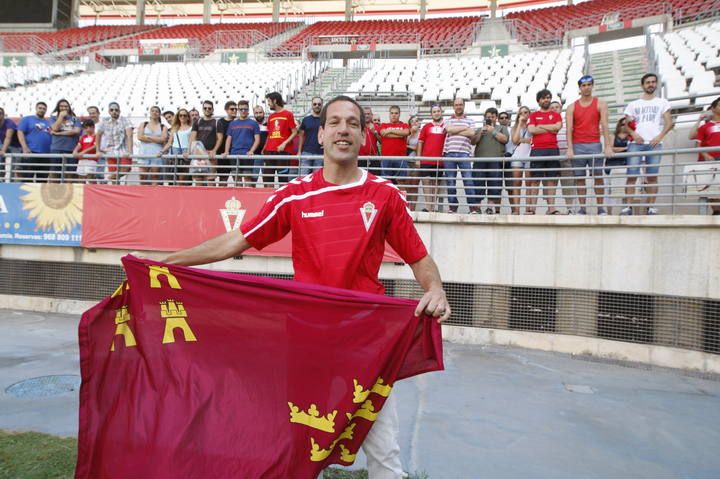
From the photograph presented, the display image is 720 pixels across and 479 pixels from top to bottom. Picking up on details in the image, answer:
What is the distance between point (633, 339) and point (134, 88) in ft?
78.5

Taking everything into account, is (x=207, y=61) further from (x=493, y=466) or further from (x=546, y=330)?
(x=493, y=466)

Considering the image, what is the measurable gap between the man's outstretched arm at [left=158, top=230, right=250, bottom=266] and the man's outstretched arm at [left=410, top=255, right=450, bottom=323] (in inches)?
36.5

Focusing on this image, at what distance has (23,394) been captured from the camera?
4.88 m

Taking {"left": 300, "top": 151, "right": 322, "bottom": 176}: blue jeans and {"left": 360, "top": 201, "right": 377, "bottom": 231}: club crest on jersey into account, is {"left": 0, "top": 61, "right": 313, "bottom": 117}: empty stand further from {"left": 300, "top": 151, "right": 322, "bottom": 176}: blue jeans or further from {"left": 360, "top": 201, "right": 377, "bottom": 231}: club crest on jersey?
{"left": 360, "top": 201, "right": 377, "bottom": 231}: club crest on jersey

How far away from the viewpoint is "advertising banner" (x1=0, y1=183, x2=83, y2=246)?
30.8 feet

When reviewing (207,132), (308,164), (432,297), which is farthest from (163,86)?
(432,297)

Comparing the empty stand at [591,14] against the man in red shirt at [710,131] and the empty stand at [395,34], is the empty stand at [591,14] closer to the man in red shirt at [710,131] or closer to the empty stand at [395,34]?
the empty stand at [395,34]

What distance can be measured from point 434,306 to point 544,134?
6589mm

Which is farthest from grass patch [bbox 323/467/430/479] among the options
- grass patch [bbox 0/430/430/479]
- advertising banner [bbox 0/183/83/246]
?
advertising banner [bbox 0/183/83/246]

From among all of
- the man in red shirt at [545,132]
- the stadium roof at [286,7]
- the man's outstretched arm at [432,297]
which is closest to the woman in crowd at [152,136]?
the man in red shirt at [545,132]

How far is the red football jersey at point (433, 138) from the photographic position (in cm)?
868

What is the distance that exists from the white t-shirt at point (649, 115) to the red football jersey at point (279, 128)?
5507 millimetres

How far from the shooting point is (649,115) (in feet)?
24.6

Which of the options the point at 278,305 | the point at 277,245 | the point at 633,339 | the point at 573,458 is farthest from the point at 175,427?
the point at 633,339
